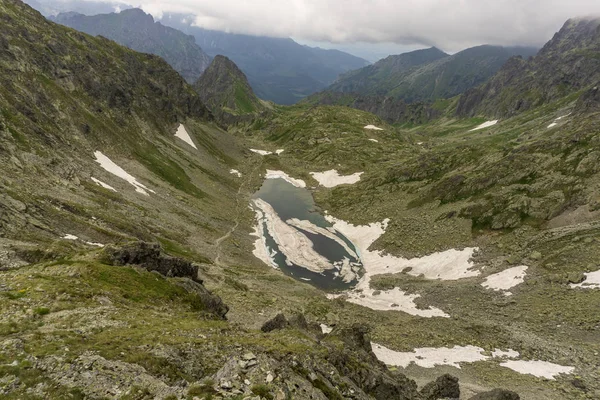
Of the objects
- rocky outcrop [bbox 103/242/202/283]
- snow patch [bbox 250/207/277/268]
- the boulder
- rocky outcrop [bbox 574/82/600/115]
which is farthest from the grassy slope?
rocky outcrop [bbox 574/82/600/115]

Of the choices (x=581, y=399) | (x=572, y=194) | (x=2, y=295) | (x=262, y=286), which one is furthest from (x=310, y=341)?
(x=572, y=194)

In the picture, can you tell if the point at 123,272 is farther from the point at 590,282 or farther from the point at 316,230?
the point at 316,230

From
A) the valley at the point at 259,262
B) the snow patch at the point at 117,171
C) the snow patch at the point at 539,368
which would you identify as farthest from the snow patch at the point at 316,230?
the snow patch at the point at 539,368

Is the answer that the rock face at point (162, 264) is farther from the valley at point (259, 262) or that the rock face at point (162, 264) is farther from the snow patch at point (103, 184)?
the snow patch at point (103, 184)

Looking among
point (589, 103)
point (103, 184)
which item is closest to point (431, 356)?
point (103, 184)

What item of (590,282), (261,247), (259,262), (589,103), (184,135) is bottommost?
(261,247)
